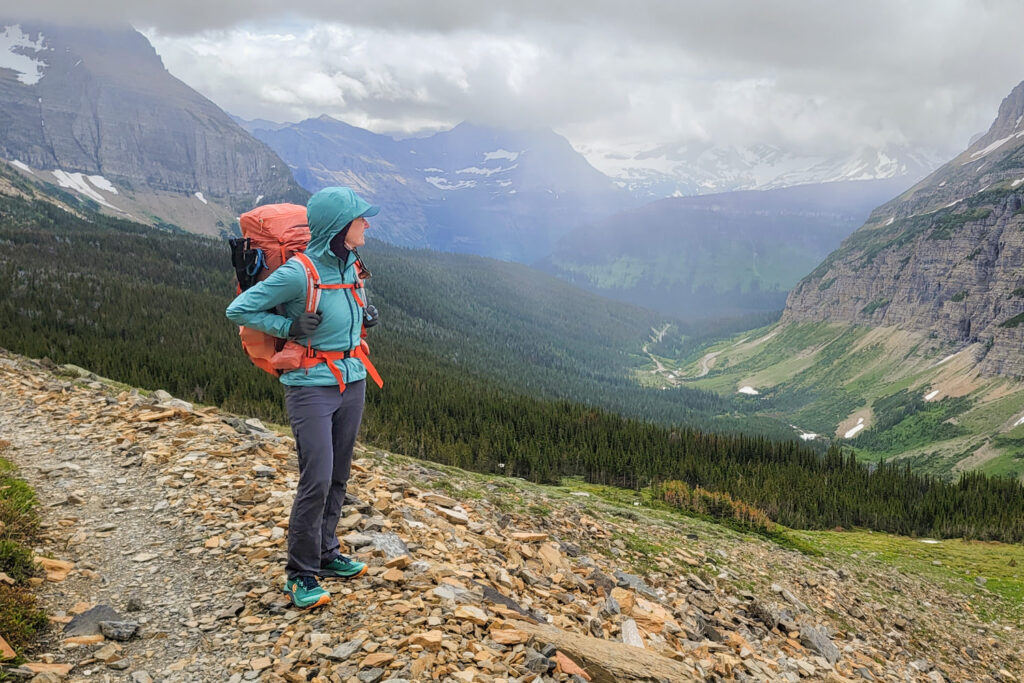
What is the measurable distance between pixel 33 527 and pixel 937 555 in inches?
Result: 2032

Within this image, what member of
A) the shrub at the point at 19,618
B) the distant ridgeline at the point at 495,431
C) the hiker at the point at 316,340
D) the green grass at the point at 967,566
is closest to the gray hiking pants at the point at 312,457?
the hiker at the point at 316,340

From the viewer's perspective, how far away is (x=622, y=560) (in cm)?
1652

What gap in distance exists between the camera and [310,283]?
7977 mm

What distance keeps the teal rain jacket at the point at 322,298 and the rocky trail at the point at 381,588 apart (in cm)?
325

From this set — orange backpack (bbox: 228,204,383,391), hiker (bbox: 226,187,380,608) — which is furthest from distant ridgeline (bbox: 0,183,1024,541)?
orange backpack (bbox: 228,204,383,391)

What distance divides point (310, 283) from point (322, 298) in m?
0.29

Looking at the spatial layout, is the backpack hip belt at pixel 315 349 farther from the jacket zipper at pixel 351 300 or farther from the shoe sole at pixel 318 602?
the shoe sole at pixel 318 602

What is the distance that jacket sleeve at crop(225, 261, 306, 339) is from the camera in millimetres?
7637

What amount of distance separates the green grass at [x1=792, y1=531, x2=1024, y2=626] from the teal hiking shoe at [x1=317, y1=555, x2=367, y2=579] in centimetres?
2894

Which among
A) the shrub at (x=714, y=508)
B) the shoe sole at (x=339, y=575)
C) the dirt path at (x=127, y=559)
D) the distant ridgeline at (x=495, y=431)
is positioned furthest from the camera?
the distant ridgeline at (x=495, y=431)

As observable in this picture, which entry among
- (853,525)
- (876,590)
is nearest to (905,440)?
(853,525)

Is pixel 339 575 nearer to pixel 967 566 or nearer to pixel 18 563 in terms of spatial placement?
pixel 18 563

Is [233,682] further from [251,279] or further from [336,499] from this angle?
[251,279]

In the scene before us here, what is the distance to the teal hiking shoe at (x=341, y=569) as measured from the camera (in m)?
8.74
